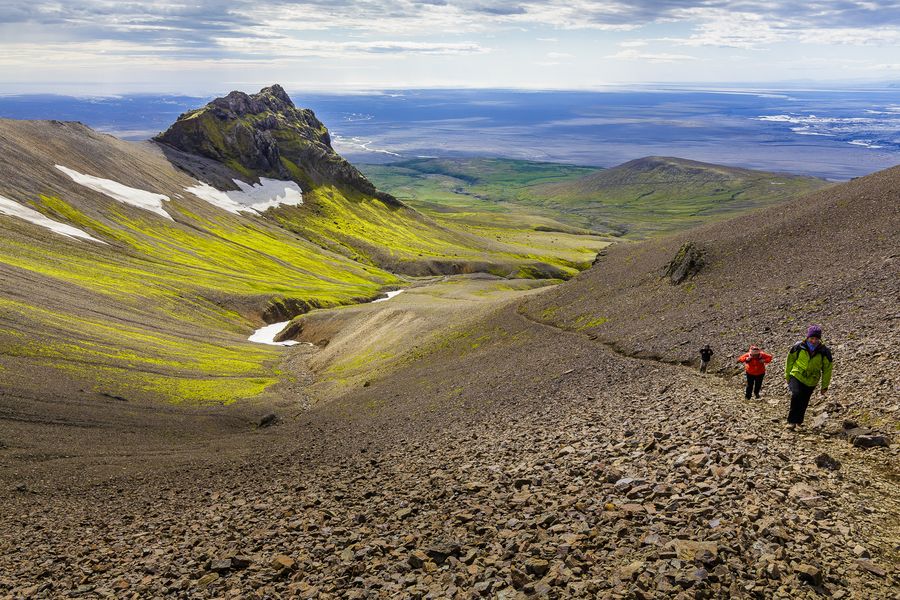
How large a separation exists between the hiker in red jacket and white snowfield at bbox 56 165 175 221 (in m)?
157

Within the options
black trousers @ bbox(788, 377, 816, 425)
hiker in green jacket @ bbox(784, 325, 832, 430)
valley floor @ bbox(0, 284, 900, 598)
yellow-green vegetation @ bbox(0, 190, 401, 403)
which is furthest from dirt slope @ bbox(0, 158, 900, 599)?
yellow-green vegetation @ bbox(0, 190, 401, 403)

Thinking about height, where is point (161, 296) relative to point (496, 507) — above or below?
below

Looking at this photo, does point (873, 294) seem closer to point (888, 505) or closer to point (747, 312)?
point (747, 312)

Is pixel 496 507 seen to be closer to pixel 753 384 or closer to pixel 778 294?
pixel 753 384

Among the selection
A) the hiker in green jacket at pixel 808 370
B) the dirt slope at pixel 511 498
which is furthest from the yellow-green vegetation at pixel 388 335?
the hiker in green jacket at pixel 808 370

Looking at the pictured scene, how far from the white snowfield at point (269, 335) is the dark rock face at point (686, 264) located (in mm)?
60525

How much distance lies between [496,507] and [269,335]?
90.7 m

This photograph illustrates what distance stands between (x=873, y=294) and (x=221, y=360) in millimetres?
67972

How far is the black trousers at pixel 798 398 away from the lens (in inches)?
943

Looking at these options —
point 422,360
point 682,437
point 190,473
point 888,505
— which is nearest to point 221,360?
point 422,360

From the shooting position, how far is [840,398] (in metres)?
25.5

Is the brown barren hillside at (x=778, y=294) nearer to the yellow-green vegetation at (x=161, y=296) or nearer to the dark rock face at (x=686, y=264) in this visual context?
the dark rock face at (x=686, y=264)

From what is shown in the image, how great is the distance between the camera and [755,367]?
28297mm

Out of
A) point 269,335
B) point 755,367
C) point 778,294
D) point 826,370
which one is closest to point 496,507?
point 826,370
